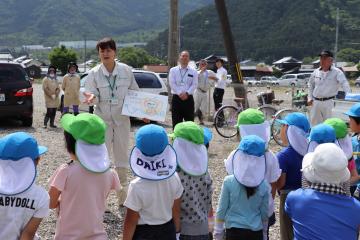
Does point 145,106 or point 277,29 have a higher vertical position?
point 277,29

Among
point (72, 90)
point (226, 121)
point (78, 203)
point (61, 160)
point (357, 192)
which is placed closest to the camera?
point (78, 203)

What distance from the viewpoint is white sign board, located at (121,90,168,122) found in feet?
17.4

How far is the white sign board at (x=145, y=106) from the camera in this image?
17.4 feet

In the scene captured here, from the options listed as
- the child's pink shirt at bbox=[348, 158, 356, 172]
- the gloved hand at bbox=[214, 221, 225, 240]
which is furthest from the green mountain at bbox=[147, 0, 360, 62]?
the gloved hand at bbox=[214, 221, 225, 240]

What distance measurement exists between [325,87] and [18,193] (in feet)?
22.7

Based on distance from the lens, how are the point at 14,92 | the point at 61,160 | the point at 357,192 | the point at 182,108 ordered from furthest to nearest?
the point at 14,92 → the point at 182,108 → the point at 61,160 → the point at 357,192

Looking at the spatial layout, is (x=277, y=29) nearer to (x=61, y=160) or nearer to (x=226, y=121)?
(x=226, y=121)

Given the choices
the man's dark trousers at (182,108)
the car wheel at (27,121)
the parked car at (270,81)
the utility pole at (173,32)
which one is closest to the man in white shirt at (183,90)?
the man's dark trousers at (182,108)

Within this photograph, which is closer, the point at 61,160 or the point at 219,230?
the point at 219,230

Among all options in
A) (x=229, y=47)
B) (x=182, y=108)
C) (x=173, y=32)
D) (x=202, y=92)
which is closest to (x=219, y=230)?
(x=182, y=108)

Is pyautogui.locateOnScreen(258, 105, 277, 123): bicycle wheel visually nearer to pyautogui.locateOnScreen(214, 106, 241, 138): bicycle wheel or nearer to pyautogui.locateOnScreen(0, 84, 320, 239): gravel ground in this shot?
pyautogui.locateOnScreen(214, 106, 241, 138): bicycle wheel

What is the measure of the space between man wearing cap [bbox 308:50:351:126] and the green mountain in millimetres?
103254

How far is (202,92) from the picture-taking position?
44.0 ft

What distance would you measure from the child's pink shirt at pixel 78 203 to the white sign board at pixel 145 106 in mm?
2104
